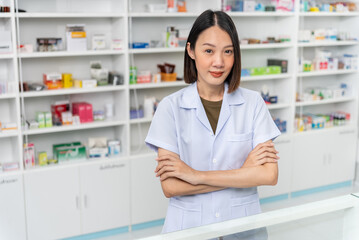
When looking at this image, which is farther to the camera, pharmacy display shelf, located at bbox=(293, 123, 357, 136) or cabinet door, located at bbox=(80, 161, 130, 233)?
pharmacy display shelf, located at bbox=(293, 123, 357, 136)

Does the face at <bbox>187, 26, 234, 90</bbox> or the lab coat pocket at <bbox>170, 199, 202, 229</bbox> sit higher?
the face at <bbox>187, 26, 234, 90</bbox>

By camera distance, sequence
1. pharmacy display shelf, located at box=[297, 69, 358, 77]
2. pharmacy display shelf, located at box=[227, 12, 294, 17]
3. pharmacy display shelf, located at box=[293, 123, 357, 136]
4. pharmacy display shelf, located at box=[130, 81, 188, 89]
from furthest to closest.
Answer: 1. pharmacy display shelf, located at box=[293, 123, 357, 136]
2. pharmacy display shelf, located at box=[297, 69, 358, 77]
3. pharmacy display shelf, located at box=[227, 12, 294, 17]
4. pharmacy display shelf, located at box=[130, 81, 188, 89]

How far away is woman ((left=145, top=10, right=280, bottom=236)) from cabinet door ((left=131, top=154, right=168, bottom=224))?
1.96 metres

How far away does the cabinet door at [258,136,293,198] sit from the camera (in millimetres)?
4227

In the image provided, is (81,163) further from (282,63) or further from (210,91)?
(282,63)

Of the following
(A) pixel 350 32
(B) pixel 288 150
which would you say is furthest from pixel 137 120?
(A) pixel 350 32

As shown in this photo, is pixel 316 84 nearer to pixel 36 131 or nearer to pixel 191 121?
pixel 36 131

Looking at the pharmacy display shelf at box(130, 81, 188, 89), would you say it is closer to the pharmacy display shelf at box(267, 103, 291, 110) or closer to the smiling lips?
the pharmacy display shelf at box(267, 103, 291, 110)

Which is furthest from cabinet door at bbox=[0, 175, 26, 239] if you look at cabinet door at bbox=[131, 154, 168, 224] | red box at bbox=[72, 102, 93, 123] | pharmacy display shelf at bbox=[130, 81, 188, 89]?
pharmacy display shelf at bbox=[130, 81, 188, 89]

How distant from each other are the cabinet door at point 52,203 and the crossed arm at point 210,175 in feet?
6.34

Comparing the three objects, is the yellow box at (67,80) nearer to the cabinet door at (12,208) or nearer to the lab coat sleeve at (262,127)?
the cabinet door at (12,208)

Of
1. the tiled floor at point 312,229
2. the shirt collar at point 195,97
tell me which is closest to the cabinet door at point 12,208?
the shirt collar at point 195,97

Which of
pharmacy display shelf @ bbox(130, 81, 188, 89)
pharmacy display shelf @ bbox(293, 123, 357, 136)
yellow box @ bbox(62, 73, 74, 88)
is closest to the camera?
yellow box @ bbox(62, 73, 74, 88)

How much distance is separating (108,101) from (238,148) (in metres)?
2.32
